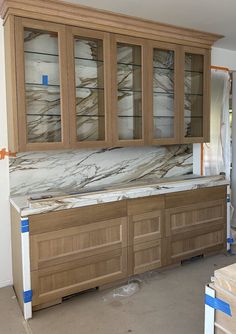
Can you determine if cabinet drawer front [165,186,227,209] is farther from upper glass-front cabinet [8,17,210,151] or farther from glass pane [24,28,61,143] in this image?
glass pane [24,28,61,143]

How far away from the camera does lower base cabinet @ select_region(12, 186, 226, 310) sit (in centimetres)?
235

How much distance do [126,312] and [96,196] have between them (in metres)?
0.94

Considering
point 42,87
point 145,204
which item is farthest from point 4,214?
point 145,204

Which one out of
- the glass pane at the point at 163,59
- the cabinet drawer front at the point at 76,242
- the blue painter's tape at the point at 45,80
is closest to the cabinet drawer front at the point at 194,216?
the cabinet drawer front at the point at 76,242

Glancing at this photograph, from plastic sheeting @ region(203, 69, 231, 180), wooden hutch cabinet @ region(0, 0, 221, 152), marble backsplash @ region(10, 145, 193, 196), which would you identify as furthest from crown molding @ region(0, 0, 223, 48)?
marble backsplash @ region(10, 145, 193, 196)

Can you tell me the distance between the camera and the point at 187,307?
243 centimetres

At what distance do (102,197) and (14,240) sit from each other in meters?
0.84

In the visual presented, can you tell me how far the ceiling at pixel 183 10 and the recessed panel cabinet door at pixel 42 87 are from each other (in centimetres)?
37

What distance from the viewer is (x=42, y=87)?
2.59 metres

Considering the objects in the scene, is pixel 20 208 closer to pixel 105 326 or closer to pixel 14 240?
pixel 14 240

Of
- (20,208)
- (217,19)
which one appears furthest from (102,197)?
(217,19)

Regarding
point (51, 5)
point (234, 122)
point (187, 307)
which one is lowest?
point (187, 307)

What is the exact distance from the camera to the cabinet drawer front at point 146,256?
2.80m

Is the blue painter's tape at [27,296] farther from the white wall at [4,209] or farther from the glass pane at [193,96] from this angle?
the glass pane at [193,96]
